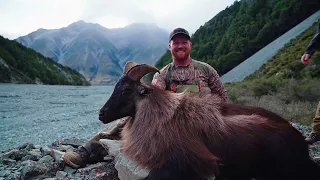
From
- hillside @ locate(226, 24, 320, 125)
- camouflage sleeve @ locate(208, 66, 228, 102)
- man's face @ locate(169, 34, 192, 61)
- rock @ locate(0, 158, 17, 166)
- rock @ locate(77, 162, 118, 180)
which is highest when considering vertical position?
man's face @ locate(169, 34, 192, 61)

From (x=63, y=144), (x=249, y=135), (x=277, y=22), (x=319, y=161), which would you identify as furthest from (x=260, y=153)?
(x=277, y=22)

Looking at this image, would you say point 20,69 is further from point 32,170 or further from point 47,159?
point 32,170

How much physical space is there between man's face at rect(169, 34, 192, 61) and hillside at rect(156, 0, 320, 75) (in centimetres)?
5414

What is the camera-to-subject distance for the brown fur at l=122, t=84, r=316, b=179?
371 cm

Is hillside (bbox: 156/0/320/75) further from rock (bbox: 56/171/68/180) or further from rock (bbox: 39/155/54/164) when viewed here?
rock (bbox: 56/171/68/180)

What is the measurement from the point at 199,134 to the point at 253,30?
68971 millimetres

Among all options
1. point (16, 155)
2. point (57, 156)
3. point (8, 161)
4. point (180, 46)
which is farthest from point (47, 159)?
point (180, 46)

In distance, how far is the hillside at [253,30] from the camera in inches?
2260

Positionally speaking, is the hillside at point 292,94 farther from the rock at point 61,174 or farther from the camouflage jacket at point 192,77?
the rock at point 61,174

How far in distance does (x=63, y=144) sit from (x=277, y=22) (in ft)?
195

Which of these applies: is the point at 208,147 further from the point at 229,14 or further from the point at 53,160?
the point at 229,14

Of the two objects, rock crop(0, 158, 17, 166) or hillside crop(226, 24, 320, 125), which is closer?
rock crop(0, 158, 17, 166)

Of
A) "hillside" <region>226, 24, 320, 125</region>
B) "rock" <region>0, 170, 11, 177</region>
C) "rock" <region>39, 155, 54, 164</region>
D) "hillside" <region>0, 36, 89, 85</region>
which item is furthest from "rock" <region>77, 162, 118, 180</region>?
"hillside" <region>0, 36, 89, 85</region>

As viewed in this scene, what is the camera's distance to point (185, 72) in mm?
5730
